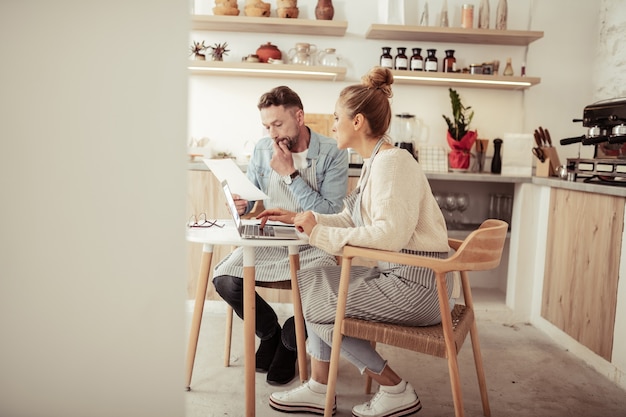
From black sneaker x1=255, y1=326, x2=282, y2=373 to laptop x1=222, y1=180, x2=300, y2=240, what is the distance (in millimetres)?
603

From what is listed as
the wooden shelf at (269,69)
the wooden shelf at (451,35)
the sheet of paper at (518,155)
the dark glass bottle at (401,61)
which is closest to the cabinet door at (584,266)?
the sheet of paper at (518,155)

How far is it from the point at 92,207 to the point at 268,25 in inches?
130

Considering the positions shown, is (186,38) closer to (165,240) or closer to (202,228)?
(165,240)

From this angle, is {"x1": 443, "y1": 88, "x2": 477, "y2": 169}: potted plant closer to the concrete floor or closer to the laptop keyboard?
the concrete floor

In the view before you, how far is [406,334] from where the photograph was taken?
66.0 inches

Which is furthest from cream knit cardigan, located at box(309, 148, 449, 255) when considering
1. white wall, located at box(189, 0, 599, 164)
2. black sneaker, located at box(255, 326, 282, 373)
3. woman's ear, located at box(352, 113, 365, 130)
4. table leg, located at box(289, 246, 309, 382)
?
white wall, located at box(189, 0, 599, 164)

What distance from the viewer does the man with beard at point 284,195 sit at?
2.28 m

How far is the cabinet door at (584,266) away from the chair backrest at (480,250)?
3.36 ft

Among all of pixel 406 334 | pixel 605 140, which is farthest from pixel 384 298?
pixel 605 140

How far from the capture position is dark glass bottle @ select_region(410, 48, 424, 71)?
3686mm

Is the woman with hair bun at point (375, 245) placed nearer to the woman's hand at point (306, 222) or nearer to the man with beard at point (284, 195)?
the woman's hand at point (306, 222)

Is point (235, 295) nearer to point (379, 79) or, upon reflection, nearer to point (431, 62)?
point (379, 79)

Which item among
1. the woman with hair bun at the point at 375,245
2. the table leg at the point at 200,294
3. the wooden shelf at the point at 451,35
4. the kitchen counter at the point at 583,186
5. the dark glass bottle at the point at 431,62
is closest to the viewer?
the woman with hair bun at the point at 375,245

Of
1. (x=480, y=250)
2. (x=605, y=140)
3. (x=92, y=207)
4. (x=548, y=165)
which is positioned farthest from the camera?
(x=548, y=165)
